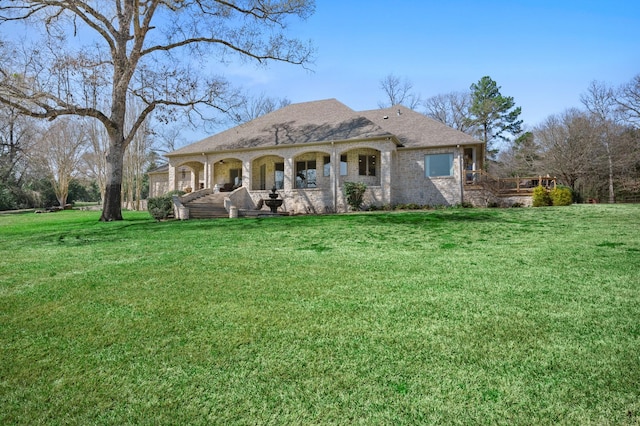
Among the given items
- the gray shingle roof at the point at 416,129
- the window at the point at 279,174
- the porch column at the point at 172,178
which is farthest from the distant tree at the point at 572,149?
the porch column at the point at 172,178

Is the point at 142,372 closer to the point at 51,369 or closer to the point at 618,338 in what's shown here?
the point at 51,369

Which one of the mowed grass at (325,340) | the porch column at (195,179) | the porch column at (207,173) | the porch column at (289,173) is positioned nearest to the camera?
the mowed grass at (325,340)

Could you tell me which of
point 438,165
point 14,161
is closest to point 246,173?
point 438,165

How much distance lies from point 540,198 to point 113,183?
2096 cm

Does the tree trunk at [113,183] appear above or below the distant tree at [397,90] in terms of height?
below

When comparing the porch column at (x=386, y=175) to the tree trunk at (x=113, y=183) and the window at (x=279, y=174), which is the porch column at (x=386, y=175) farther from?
the tree trunk at (x=113, y=183)

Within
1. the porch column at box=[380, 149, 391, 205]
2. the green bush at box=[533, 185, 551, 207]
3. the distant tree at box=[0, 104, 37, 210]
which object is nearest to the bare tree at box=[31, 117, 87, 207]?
the distant tree at box=[0, 104, 37, 210]

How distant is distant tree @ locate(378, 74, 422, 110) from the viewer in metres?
38.8

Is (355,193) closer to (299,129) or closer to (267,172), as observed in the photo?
(299,129)

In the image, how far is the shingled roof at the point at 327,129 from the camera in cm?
2062

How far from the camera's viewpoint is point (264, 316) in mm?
3672

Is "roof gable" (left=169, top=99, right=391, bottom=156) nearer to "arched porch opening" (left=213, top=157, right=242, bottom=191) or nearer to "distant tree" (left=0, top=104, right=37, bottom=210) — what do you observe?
"arched porch opening" (left=213, top=157, right=242, bottom=191)

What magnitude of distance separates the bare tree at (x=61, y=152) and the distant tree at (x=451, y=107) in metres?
36.9

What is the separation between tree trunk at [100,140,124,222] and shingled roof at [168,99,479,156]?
270 inches
